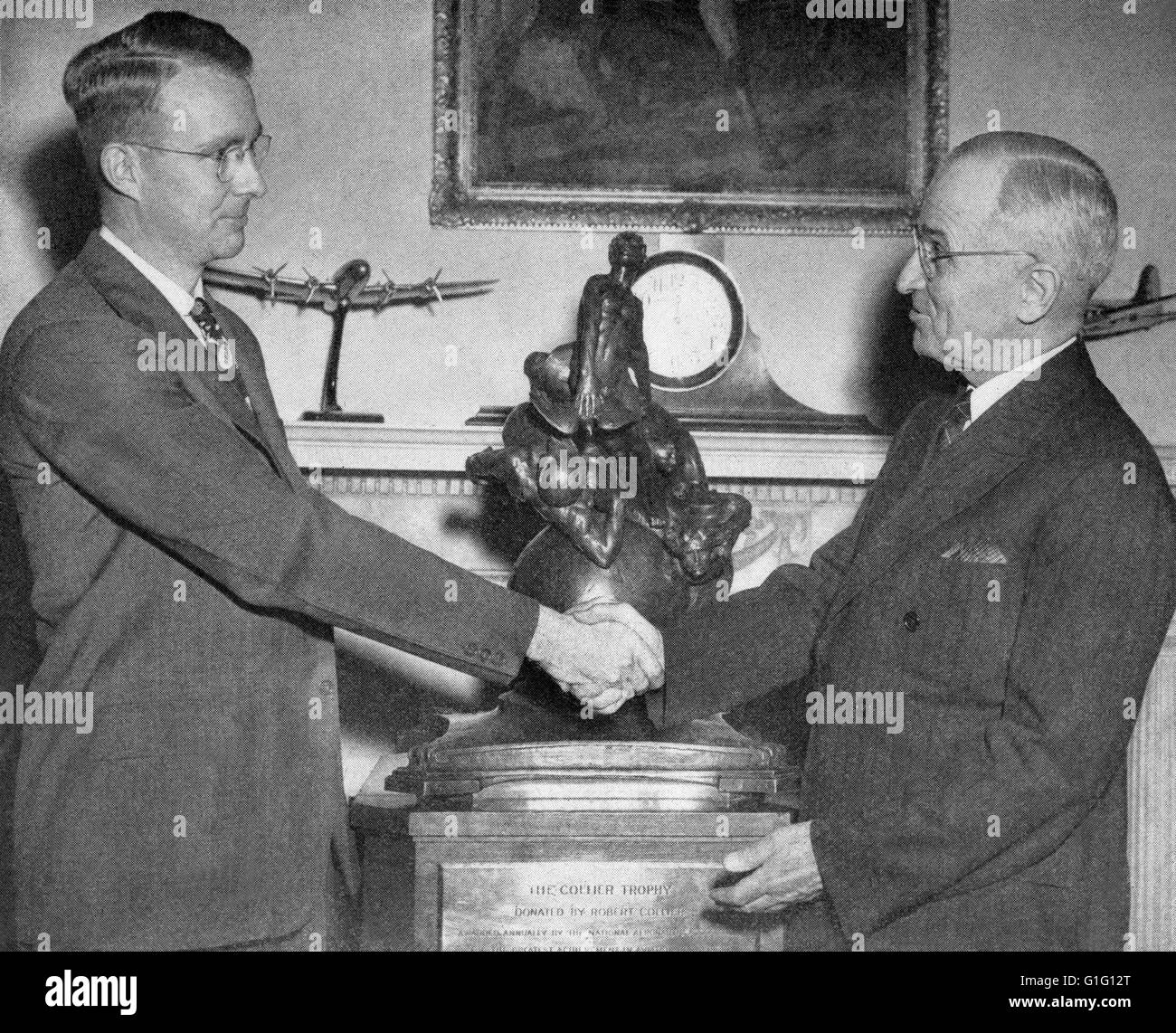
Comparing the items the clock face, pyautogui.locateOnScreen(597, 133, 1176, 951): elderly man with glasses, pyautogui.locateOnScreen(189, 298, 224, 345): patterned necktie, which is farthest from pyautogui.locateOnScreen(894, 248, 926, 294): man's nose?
the clock face

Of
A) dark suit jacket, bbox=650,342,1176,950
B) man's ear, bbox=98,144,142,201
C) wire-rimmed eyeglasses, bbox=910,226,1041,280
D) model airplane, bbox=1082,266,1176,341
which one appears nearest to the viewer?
dark suit jacket, bbox=650,342,1176,950

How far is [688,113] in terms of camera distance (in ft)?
12.5

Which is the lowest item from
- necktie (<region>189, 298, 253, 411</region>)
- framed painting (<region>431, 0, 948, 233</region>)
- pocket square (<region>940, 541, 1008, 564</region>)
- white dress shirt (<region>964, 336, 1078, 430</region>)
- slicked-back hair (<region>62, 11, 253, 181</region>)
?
pocket square (<region>940, 541, 1008, 564</region>)

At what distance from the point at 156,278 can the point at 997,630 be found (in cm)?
131

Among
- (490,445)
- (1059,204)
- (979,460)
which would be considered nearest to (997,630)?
(979,460)

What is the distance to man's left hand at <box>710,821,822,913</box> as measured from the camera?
6.89 ft

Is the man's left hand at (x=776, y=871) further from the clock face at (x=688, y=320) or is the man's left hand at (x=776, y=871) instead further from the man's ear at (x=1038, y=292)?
the clock face at (x=688, y=320)

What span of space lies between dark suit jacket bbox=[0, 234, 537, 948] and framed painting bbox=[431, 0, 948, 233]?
1.70m

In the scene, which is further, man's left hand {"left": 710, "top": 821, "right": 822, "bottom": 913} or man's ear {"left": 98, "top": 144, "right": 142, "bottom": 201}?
man's ear {"left": 98, "top": 144, "right": 142, "bottom": 201}

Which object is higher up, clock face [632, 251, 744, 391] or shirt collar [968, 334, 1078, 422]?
clock face [632, 251, 744, 391]

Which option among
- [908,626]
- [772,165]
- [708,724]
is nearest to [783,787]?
[708,724]

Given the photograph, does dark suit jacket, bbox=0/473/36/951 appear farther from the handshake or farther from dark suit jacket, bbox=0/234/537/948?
the handshake
